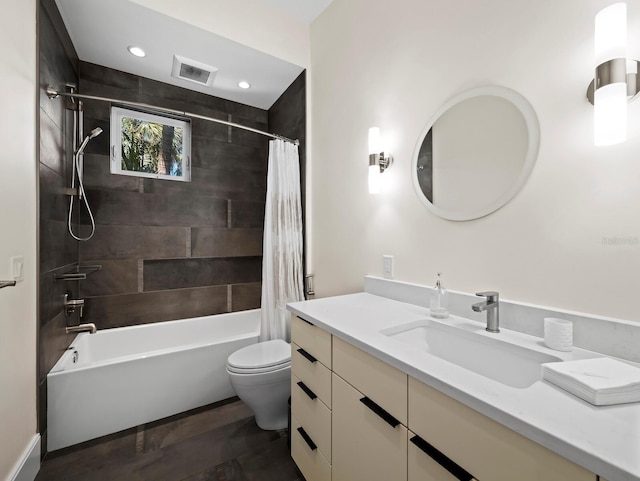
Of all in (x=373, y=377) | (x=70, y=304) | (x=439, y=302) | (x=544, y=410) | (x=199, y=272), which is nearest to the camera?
(x=544, y=410)

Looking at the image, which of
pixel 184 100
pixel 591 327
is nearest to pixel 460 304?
pixel 591 327

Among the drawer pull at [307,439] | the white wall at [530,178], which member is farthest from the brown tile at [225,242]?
the drawer pull at [307,439]

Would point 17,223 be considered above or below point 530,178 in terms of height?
below

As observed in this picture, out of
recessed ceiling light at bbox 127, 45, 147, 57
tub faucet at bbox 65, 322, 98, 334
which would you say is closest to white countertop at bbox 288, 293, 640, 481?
tub faucet at bbox 65, 322, 98, 334

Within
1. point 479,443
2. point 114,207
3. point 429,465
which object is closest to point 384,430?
point 429,465

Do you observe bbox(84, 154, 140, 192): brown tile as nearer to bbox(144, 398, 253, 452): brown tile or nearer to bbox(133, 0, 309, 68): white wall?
bbox(133, 0, 309, 68): white wall

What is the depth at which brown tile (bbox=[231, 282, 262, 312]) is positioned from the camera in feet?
9.27

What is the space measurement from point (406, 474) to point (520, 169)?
1.07 meters

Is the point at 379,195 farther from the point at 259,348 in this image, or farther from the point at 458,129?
the point at 259,348

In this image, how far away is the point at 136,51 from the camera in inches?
82.4

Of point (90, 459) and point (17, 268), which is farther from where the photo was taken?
point (90, 459)

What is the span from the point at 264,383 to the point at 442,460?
3.96 feet

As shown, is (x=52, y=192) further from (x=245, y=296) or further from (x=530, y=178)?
(x=530, y=178)

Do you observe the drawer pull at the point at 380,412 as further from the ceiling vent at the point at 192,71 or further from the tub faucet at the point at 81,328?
the ceiling vent at the point at 192,71
